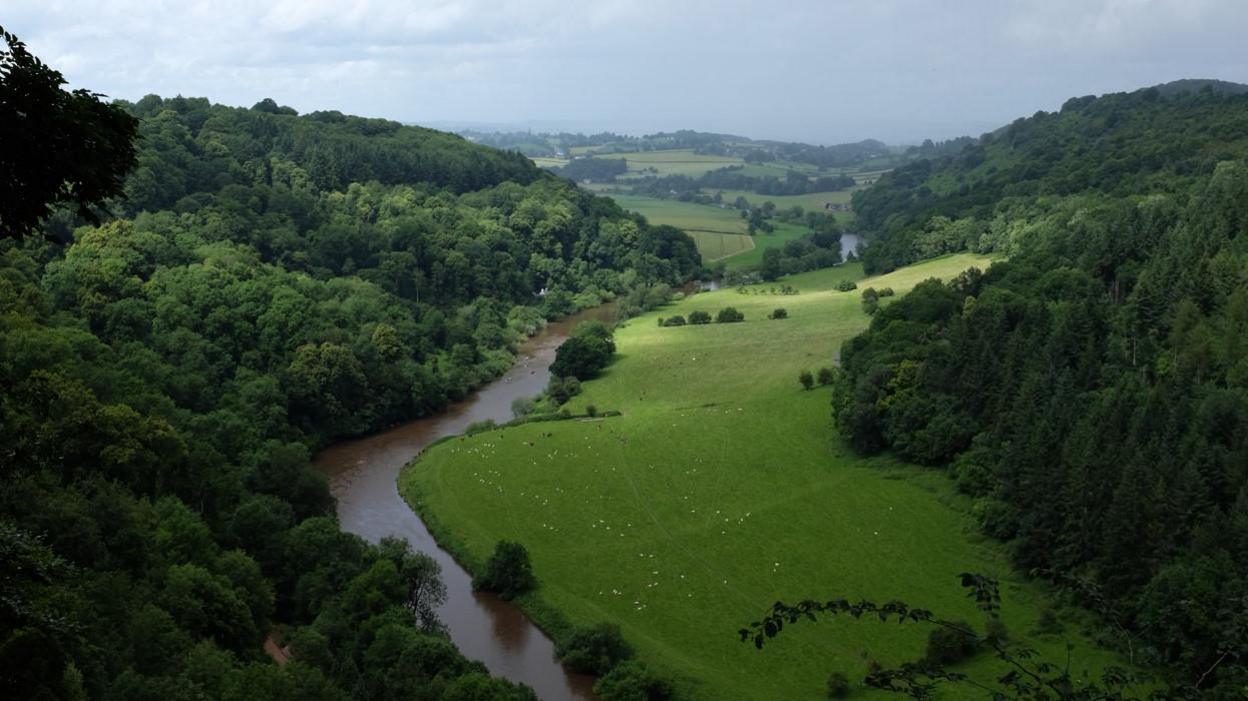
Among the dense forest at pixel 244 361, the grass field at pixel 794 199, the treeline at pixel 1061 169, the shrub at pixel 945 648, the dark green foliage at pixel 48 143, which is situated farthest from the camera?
the grass field at pixel 794 199

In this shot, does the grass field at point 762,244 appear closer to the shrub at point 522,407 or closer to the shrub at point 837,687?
the shrub at point 522,407

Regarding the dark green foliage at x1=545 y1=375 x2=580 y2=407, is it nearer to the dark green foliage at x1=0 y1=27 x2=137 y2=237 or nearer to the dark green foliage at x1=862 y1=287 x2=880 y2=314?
the dark green foliage at x1=862 y1=287 x2=880 y2=314

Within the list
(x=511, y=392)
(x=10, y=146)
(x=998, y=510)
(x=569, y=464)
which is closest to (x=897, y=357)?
(x=998, y=510)

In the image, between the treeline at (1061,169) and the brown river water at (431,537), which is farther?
the treeline at (1061,169)

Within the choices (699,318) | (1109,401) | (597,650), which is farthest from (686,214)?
(597,650)

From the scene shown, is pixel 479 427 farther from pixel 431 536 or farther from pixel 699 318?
pixel 699 318

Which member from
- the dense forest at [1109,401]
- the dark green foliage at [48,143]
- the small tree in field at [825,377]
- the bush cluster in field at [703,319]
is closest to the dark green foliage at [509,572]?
the dense forest at [1109,401]
